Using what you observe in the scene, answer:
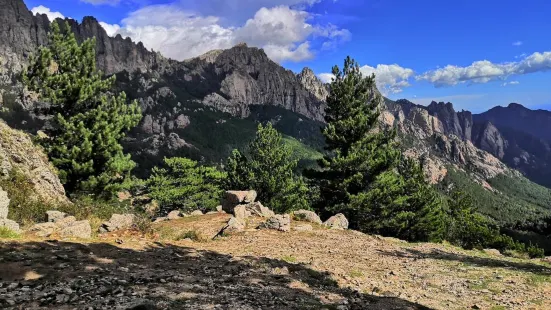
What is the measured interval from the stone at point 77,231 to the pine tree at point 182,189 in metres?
37.8

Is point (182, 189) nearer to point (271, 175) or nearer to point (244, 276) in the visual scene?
point (271, 175)

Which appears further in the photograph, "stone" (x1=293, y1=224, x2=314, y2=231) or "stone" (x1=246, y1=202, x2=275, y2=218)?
"stone" (x1=246, y1=202, x2=275, y2=218)

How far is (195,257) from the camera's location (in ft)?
41.8

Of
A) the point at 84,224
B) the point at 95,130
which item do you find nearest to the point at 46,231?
the point at 84,224

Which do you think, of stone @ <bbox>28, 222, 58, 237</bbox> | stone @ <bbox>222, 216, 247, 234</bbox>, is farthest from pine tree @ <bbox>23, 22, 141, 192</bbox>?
stone @ <bbox>28, 222, 58, 237</bbox>

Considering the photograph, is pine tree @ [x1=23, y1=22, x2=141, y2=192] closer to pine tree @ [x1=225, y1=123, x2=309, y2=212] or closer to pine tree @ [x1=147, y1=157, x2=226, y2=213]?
pine tree @ [x1=225, y1=123, x2=309, y2=212]

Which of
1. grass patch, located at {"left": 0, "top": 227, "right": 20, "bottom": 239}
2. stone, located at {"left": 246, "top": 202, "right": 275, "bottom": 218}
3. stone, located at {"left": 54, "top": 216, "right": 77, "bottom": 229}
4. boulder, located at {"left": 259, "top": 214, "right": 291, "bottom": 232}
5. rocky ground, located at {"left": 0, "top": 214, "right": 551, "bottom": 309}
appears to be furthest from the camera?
stone, located at {"left": 246, "top": 202, "right": 275, "bottom": 218}

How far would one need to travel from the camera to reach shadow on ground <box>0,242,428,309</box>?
23.2 ft

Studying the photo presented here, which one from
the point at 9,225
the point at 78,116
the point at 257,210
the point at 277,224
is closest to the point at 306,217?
the point at 257,210

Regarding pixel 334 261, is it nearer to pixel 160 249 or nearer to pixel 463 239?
pixel 160 249

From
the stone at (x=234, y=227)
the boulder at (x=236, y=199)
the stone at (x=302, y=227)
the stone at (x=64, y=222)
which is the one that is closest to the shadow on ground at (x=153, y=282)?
the stone at (x=64, y=222)

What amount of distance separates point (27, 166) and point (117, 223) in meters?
7.29

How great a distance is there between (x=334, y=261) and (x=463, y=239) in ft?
207

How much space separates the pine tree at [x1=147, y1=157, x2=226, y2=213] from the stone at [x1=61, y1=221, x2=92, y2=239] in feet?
124
